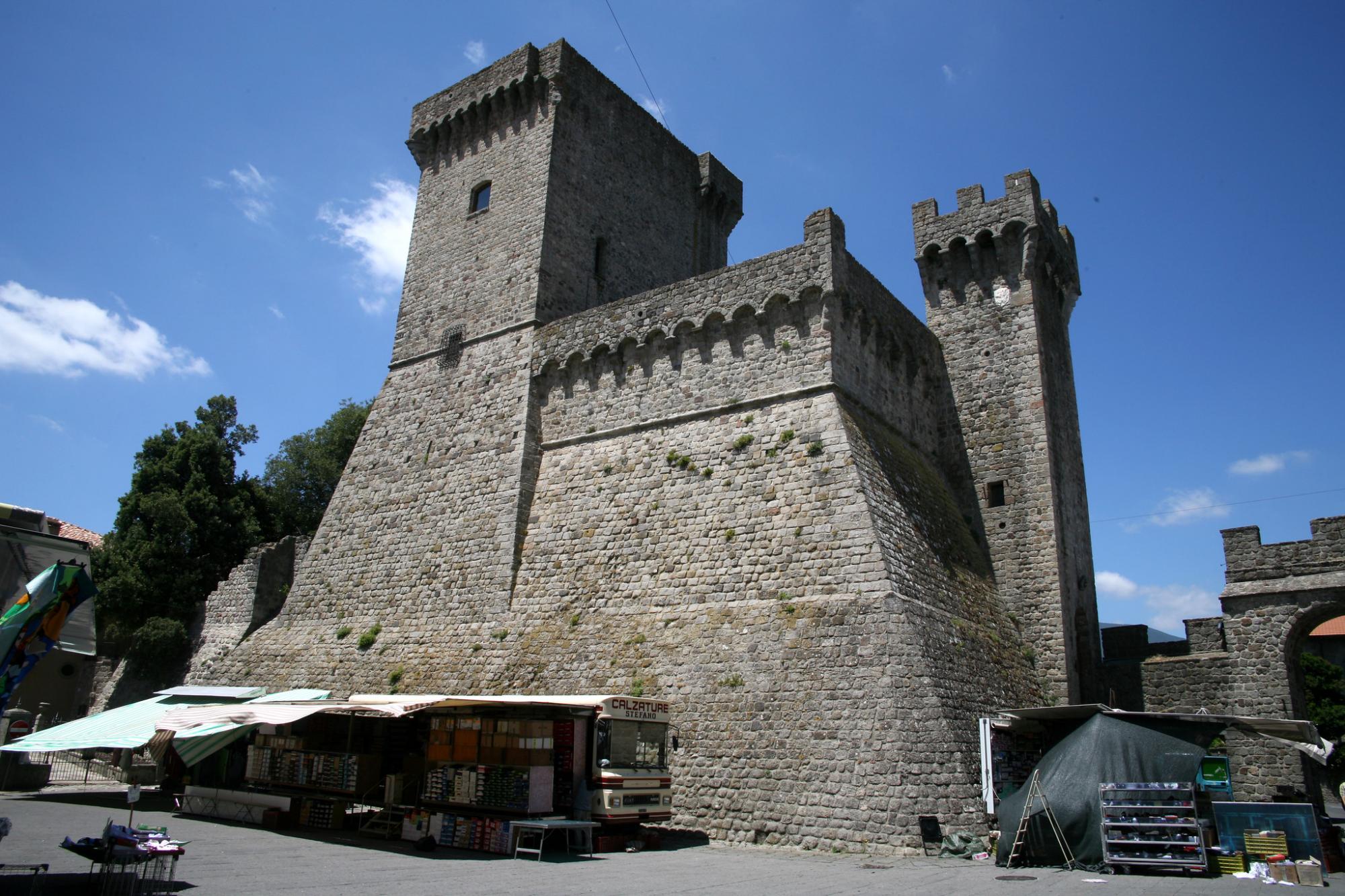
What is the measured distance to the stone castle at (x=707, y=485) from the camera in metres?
12.9

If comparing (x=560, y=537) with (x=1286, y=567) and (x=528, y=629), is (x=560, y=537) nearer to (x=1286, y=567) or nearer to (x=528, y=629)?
(x=528, y=629)

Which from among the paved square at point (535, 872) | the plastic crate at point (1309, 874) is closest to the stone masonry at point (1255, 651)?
the plastic crate at point (1309, 874)

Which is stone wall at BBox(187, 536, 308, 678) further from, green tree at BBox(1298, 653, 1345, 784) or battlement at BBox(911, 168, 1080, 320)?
green tree at BBox(1298, 653, 1345, 784)

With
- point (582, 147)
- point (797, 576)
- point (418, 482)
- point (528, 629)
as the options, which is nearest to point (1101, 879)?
point (797, 576)

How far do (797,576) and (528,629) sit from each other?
561cm

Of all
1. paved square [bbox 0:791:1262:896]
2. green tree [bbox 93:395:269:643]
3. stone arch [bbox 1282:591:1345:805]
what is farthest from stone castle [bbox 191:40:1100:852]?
green tree [bbox 93:395:269:643]

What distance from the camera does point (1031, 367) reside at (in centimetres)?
1919

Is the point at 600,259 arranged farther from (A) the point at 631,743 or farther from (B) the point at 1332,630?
(B) the point at 1332,630

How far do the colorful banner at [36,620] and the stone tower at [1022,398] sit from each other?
15686mm

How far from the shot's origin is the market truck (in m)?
11.8

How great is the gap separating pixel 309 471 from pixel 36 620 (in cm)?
3199

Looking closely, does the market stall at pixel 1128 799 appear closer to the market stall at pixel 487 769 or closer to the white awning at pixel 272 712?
the market stall at pixel 487 769

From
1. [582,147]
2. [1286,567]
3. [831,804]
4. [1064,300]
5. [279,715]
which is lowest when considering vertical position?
[831,804]

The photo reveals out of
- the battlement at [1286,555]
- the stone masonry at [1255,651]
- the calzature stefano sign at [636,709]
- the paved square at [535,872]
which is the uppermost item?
the battlement at [1286,555]
